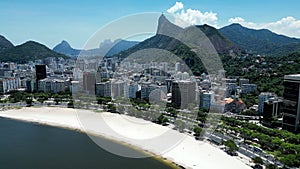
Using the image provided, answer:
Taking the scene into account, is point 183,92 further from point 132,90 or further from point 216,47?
point 216,47

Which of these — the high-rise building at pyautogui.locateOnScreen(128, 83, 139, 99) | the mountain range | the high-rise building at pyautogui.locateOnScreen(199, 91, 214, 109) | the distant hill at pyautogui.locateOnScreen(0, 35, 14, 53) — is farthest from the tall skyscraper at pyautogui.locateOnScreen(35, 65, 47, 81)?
the distant hill at pyautogui.locateOnScreen(0, 35, 14, 53)

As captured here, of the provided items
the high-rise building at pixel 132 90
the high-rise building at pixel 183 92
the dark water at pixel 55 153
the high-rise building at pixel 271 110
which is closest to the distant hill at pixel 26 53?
the high-rise building at pixel 132 90

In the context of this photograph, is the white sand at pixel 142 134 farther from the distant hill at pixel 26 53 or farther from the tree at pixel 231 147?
the distant hill at pixel 26 53

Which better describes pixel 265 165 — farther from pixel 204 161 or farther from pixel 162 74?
pixel 162 74

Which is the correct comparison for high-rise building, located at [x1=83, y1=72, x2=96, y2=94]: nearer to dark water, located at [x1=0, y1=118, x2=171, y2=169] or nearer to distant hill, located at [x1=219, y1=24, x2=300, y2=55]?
dark water, located at [x1=0, y1=118, x2=171, y2=169]

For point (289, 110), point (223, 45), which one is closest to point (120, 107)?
point (289, 110)

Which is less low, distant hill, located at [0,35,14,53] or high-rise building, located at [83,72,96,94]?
distant hill, located at [0,35,14,53]
